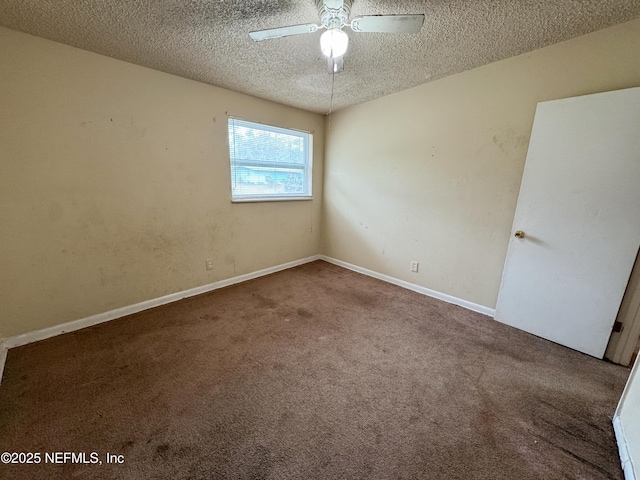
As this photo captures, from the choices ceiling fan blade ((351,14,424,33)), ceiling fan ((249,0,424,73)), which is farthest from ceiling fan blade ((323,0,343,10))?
ceiling fan blade ((351,14,424,33))

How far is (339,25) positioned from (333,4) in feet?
0.41

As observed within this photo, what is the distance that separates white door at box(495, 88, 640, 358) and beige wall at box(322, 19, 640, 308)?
15cm

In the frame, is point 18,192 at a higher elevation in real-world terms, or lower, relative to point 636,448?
higher

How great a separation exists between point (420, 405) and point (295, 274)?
2.27 meters

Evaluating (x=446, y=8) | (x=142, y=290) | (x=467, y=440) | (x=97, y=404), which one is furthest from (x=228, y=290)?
(x=446, y=8)

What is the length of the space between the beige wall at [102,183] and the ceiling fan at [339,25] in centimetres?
146

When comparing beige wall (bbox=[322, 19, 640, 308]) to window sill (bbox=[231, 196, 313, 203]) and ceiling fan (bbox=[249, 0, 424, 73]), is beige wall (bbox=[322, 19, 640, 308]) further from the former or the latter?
ceiling fan (bbox=[249, 0, 424, 73])

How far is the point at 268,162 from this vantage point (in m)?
3.26

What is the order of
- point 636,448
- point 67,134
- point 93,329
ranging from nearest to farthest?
point 636,448 < point 67,134 < point 93,329

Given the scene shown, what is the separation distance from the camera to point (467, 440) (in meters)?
1.26

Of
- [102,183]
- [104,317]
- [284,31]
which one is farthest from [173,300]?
[284,31]

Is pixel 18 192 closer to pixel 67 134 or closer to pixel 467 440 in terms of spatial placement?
pixel 67 134

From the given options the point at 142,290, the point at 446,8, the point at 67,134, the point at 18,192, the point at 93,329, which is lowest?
the point at 93,329

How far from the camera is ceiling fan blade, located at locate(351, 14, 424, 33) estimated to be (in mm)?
1258
